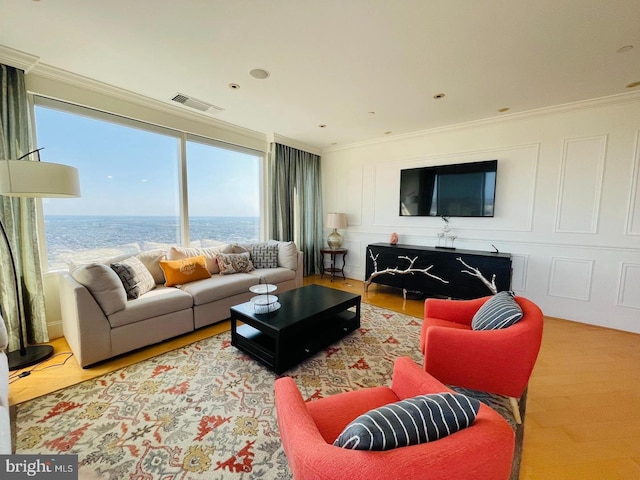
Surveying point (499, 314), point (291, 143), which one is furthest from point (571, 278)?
point (291, 143)

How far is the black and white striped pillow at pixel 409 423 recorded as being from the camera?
2.39ft

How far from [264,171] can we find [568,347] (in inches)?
184

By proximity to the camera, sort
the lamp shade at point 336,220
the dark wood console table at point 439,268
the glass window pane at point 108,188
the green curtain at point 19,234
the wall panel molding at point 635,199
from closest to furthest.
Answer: the green curtain at point 19,234
the glass window pane at point 108,188
the wall panel molding at point 635,199
the dark wood console table at point 439,268
the lamp shade at point 336,220

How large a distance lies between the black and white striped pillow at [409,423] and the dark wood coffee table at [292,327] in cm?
137

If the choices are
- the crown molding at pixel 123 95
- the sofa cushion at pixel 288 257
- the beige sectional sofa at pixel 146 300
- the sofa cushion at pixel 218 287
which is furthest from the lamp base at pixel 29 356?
the sofa cushion at pixel 288 257

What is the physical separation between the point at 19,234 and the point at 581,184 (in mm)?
5967

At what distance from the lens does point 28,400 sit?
182 centimetres

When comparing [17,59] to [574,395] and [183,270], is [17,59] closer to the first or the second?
[183,270]

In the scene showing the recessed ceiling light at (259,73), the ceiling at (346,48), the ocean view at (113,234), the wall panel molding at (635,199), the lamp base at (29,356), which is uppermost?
the ceiling at (346,48)

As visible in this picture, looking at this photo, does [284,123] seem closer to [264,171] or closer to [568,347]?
[264,171]

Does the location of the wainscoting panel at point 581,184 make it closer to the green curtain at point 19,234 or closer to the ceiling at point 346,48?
the ceiling at point 346,48

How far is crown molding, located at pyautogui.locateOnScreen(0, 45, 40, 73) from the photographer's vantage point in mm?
2242

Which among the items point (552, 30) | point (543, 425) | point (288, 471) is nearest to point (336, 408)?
point (288, 471)

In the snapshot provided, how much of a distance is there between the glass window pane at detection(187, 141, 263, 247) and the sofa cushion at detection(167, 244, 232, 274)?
38 centimetres
